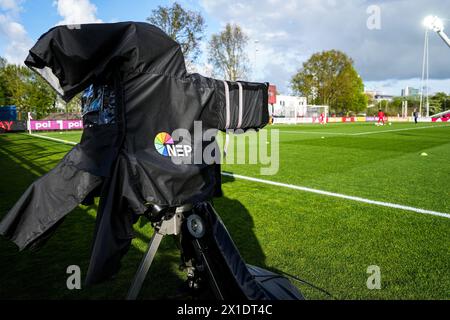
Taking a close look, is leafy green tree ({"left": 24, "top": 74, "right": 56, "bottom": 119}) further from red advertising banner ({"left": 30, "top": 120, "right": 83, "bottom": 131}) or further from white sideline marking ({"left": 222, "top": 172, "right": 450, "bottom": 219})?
white sideline marking ({"left": 222, "top": 172, "right": 450, "bottom": 219})

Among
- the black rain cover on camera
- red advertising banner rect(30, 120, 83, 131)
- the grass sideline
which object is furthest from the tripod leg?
red advertising banner rect(30, 120, 83, 131)

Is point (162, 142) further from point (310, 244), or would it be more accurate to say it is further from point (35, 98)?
point (35, 98)

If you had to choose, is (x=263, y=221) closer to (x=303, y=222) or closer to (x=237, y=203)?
(x=303, y=222)

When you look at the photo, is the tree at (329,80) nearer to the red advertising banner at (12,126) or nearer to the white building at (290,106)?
the white building at (290,106)

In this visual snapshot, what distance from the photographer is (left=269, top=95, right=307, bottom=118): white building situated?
204 feet

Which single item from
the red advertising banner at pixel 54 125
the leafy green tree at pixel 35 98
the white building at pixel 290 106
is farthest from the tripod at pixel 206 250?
the white building at pixel 290 106

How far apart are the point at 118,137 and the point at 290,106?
6715 centimetres

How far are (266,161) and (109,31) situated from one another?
10089 mm

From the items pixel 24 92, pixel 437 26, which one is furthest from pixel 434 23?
pixel 24 92

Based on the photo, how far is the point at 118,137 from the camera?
1867mm

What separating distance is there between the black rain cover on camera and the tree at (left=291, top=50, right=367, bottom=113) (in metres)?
73.2

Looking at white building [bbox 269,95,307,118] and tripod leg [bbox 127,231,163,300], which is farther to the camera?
white building [bbox 269,95,307,118]

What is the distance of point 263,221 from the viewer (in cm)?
474

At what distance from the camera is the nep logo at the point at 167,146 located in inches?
75.9
